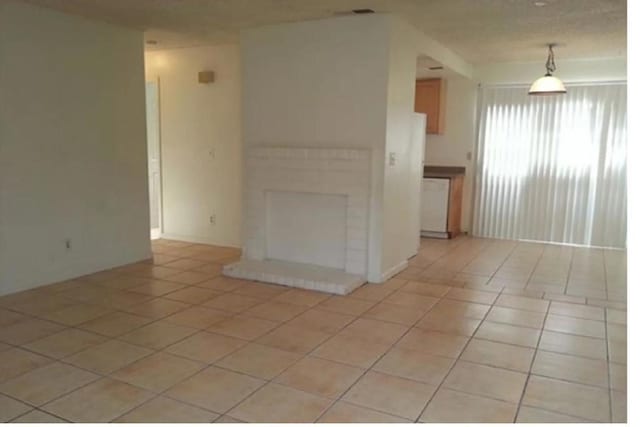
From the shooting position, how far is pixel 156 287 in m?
4.28

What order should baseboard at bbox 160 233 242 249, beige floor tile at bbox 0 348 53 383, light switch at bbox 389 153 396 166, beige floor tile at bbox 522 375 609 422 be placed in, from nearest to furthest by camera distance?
beige floor tile at bbox 522 375 609 422 < beige floor tile at bbox 0 348 53 383 < light switch at bbox 389 153 396 166 < baseboard at bbox 160 233 242 249

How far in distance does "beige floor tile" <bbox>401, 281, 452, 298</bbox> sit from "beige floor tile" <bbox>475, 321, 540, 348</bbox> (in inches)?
27.7

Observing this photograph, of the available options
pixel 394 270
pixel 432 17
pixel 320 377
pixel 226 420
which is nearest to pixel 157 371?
pixel 226 420

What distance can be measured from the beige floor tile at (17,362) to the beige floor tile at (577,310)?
11.6 feet

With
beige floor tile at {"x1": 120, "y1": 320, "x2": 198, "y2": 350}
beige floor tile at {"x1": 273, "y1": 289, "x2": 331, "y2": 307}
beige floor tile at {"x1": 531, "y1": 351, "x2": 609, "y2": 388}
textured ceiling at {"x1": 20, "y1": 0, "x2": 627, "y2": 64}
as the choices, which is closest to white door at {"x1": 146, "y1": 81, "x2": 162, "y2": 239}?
textured ceiling at {"x1": 20, "y1": 0, "x2": 627, "y2": 64}

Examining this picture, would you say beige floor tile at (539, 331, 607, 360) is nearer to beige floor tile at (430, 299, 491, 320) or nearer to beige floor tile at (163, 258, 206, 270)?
beige floor tile at (430, 299, 491, 320)

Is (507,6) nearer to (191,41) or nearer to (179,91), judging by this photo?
(191,41)

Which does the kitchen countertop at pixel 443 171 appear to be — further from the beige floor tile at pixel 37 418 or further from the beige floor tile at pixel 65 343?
the beige floor tile at pixel 37 418

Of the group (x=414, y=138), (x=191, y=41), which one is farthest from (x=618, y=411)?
(x=191, y=41)

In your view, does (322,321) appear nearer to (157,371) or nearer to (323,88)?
(157,371)

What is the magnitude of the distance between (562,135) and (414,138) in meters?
2.47

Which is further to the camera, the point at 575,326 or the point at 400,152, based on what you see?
the point at 400,152

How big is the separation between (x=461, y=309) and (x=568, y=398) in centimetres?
136

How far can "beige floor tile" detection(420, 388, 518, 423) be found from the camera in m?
2.28
